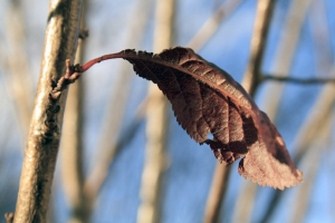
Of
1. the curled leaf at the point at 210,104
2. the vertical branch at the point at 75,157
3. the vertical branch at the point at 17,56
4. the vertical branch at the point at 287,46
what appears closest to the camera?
the curled leaf at the point at 210,104

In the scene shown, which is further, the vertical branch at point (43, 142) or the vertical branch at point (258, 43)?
the vertical branch at point (258, 43)

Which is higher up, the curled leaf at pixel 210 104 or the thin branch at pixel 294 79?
the thin branch at pixel 294 79

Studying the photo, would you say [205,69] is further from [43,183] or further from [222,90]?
[43,183]

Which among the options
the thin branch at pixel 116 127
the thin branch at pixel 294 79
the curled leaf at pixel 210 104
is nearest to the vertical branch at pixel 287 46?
the thin branch at pixel 116 127

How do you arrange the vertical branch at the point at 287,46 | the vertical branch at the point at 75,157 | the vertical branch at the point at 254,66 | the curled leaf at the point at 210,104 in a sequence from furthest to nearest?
the vertical branch at the point at 287,46, the vertical branch at the point at 75,157, the vertical branch at the point at 254,66, the curled leaf at the point at 210,104

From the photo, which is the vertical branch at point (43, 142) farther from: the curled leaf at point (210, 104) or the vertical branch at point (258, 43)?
the vertical branch at point (258, 43)
